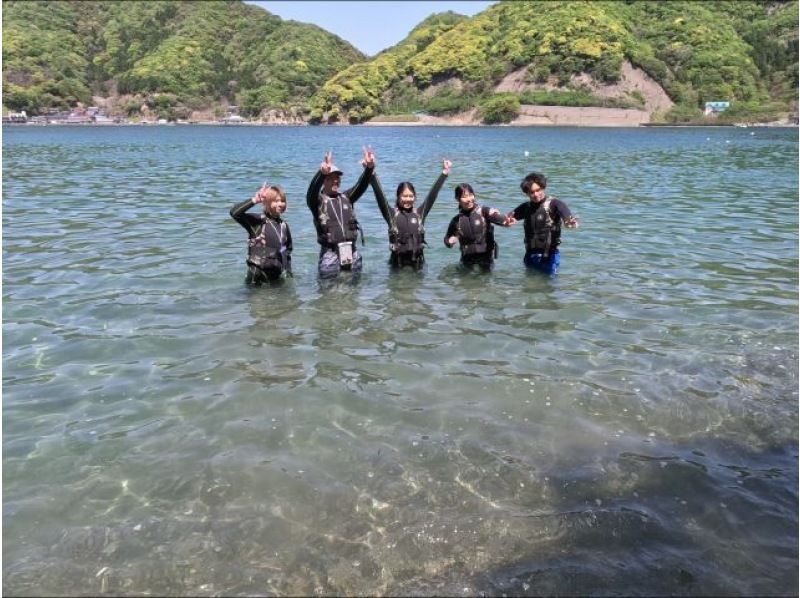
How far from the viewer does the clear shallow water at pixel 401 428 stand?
14.0 feet

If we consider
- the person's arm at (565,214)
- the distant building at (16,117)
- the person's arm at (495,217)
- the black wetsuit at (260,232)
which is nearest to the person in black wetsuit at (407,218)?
the person's arm at (495,217)

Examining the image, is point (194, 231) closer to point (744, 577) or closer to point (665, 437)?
point (665, 437)

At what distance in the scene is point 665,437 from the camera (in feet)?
19.1

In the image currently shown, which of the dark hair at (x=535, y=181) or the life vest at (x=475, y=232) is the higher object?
the dark hair at (x=535, y=181)

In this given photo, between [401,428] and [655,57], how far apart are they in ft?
670

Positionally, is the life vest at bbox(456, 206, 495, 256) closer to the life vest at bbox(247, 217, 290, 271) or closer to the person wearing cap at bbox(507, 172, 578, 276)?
the person wearing cap at bbox(507, 172, 578, 276)

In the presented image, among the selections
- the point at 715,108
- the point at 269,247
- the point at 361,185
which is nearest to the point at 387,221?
the point at 361,185

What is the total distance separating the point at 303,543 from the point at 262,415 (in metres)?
2.09

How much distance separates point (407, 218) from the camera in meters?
10.7

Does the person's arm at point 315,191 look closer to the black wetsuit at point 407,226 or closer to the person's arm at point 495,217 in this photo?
the black wetsuit at point 407,226

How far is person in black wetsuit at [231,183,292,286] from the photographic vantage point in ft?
31.7

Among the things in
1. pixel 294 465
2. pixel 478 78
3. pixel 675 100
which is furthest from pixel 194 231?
pixel 478 78

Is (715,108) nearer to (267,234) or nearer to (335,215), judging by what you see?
(335,215)

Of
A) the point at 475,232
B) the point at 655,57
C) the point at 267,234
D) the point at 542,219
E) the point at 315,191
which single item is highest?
the point at 655,57
